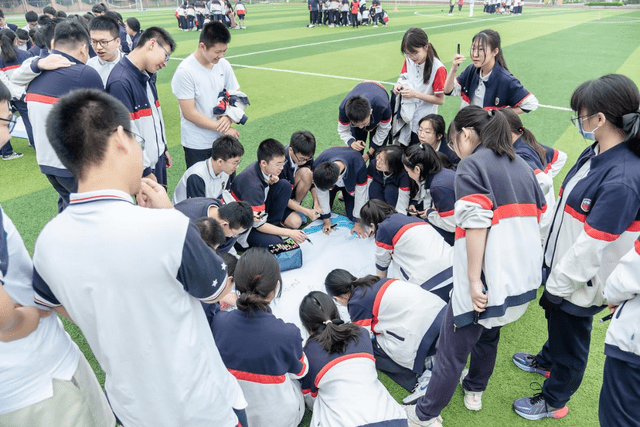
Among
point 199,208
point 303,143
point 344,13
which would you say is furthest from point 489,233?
point 344,13

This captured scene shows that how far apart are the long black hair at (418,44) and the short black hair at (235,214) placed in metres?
2.46

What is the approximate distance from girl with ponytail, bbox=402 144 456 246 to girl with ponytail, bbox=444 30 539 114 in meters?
0.93

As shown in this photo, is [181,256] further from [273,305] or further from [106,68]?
[106,68]

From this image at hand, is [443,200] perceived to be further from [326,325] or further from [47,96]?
[47,96]

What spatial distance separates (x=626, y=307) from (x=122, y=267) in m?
1.92

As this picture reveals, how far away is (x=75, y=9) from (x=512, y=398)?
126 feet

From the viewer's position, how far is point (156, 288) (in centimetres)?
133

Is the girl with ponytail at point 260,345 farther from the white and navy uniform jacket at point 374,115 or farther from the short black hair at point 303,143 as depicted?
the white and navy uniform jacket at point 374,115

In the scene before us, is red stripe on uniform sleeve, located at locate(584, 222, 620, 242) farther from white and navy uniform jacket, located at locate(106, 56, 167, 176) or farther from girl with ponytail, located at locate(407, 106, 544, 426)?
white and navy uniform jacket, located at locate(106, 56, 167, 176)

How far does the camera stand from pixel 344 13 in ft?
70.0

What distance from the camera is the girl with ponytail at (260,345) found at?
2158mm

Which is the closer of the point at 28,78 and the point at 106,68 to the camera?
the point at 28,78

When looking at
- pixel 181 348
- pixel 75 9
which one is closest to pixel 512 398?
pixel 181 348

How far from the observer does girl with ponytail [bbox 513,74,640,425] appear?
1.94 metres
